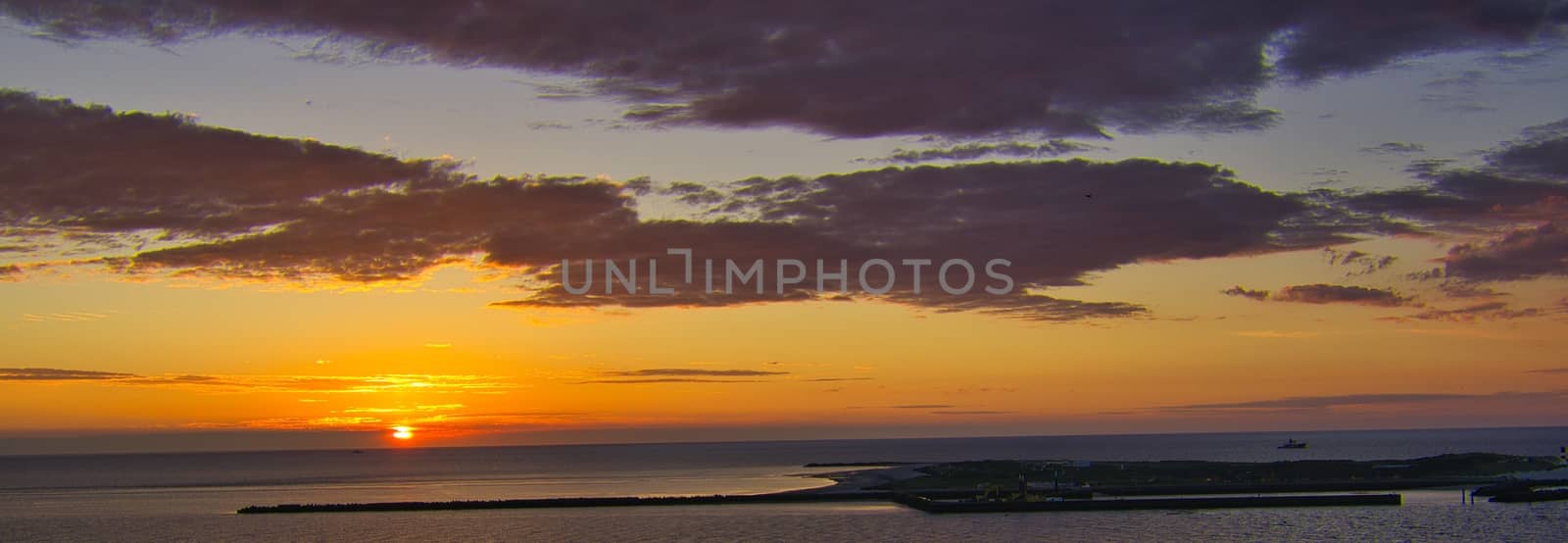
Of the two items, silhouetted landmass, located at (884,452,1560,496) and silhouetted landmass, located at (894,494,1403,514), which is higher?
silhouetted landmass, located at (884,452,1560,496)

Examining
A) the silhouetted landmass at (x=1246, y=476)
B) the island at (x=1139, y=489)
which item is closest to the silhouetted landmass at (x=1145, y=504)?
the island at (x=1139, y=489)

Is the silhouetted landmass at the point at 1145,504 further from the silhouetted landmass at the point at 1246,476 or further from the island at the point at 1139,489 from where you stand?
the silhouetted landmass at the point at 1246,476

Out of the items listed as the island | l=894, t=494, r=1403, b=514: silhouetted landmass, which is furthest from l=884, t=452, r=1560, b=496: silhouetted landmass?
l=894, t=494, r=1403, b=514: silhouetted landmass

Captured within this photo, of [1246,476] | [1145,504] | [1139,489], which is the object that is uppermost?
[1246,476]

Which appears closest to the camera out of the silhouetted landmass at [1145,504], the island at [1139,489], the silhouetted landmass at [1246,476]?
the silhouetted landmass at [1145,504]

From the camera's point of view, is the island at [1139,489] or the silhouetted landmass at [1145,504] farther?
the island at [1139,489]

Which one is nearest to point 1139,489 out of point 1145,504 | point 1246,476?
point 1145,504

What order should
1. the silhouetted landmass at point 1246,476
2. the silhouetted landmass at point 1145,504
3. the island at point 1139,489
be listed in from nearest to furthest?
the silhouetted landmass at point 1145,504, the island at point 1139,489, the silhouetted landmass at point 1246,476

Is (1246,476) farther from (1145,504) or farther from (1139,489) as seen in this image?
(1145,504)

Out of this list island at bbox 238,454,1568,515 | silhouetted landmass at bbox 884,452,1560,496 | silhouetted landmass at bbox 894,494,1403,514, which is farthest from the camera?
silhouetted landmass at bbox 884,452,1560,496

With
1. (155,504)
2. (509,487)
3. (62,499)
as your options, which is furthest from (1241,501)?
(62,499)

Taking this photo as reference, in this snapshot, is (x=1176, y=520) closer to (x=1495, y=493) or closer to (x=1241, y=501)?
(x=1241, y=501)

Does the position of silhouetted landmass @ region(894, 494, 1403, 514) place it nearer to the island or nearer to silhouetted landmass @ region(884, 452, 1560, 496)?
the island
